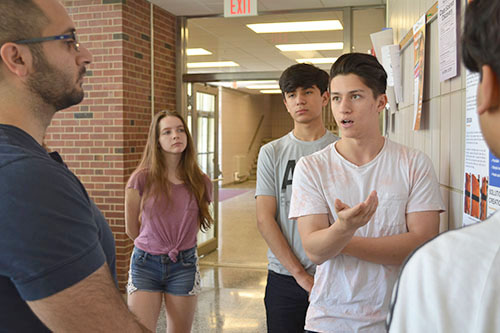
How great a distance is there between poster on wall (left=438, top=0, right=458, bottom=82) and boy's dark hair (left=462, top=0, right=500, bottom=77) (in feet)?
3.89

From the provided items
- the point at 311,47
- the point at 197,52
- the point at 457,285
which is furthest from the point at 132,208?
the point at 311,47

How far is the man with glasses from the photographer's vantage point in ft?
2.97

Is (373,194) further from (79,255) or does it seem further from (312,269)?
(312,269)

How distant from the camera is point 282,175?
88.9 inches

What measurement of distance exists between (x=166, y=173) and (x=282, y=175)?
1131 mm

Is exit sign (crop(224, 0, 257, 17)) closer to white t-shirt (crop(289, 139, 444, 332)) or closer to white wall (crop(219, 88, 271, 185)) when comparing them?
white t-shirt (crop(289, 139, 444, 332))

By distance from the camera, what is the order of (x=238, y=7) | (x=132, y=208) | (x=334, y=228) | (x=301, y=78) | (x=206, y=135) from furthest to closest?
1. (x=206, y=135)
2. (x=238, y=7)
3. (x=132, y=208)
4. (x=301, y=78)
5. (x=334, y=228)

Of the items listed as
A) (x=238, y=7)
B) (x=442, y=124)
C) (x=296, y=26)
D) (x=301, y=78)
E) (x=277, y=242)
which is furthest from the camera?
(x=296, y=26)

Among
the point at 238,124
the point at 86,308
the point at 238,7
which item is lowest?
the point at 86,308

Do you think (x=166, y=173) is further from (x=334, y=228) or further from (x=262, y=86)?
(x=262, y=86)

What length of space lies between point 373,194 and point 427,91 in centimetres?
115

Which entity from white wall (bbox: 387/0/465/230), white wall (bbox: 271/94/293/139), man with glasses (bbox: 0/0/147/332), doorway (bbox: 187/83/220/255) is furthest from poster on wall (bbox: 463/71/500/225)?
white wall (bbox: 271/94/293/139)

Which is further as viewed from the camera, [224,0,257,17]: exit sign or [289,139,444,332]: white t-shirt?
[224,0,257,17]: exit sign

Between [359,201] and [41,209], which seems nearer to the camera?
[41,209]
